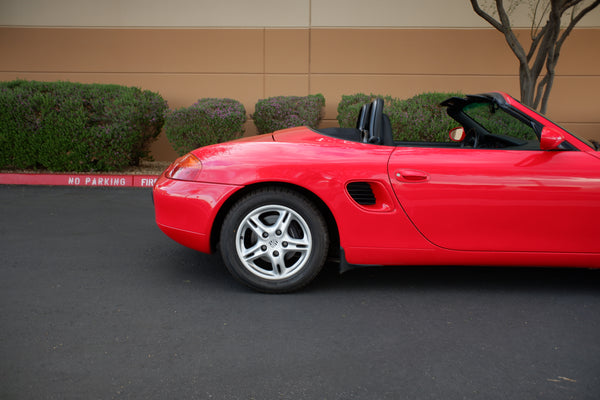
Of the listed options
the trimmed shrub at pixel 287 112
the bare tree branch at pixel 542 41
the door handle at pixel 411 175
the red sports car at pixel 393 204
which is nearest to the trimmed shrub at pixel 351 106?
the trimmed shrub at pixel 287 112

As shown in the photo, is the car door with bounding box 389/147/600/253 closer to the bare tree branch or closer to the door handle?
the door handle

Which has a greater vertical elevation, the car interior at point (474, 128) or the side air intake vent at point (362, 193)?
the car interior at point (474, 128)

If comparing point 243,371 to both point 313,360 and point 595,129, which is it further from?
point 595,129

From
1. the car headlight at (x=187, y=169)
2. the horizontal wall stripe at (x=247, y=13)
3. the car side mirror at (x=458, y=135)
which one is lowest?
the car headlight at (x=187, y=169)

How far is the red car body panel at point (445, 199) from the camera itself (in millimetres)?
3256

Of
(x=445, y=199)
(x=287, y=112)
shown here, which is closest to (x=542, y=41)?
(x=287, y=112)

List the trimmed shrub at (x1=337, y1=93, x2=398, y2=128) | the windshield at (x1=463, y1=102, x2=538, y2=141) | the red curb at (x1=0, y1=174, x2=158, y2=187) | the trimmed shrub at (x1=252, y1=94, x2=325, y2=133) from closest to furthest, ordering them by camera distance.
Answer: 1. the windshield at (x1=463, y1=102, x2=538, y2=141)
2. the red curb at (x1=0, y1=174, x2=158, y2=187)
3. the trimmed shrub at (x1=337, y1=93, x2=398, y2=128)
4. the trimmed shrub at (x1=252, y1=94, x2=325, y2=133)

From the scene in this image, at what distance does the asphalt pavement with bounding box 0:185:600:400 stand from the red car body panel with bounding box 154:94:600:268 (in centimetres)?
34

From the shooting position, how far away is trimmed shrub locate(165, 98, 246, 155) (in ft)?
30.0

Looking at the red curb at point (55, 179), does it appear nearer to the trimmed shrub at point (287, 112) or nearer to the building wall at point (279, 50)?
the trimmed shrub at point (287, 112)

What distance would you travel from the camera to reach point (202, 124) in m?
9.19

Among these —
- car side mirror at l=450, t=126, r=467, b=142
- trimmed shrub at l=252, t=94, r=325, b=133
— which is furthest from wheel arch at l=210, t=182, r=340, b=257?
trimmed shrub at l=252, t=94, r=325, b=133

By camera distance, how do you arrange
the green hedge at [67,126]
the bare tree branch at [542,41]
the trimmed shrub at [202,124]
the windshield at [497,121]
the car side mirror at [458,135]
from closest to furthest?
the windshield at [497,121], the car side mirror at [458,135], the bare tree branch at [542,41], the green hedge at [67,126], the trimmed shrub at [202,124]

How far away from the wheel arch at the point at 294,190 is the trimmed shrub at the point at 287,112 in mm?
6076
